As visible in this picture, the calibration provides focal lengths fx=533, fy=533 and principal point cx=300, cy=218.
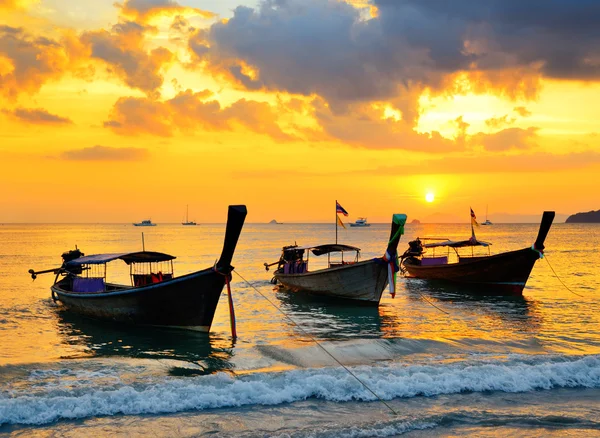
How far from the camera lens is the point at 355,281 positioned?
25.1 m

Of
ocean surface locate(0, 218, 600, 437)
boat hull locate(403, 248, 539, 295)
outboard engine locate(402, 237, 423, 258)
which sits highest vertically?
outboard engine locate(402, 237, 423, 258)

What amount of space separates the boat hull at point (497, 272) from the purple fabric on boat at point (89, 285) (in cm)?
2042

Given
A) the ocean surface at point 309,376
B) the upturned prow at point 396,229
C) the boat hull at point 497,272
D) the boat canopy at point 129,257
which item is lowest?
the ocean surface at point 309,376

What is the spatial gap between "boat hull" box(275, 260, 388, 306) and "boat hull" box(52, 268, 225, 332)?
338 inches

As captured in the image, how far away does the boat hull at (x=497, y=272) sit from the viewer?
2962 centimetres

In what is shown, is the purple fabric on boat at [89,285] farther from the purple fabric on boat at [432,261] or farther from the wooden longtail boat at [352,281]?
the purple fabric on boat at [432,261]

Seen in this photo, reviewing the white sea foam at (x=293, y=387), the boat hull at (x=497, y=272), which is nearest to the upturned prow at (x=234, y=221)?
the white sea foam at (x=293, y=387)

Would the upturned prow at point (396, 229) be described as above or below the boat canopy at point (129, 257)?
above

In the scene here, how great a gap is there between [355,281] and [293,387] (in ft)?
42.9

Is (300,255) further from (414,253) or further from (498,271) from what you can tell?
(498,271)

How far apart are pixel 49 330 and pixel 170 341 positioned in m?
6.02

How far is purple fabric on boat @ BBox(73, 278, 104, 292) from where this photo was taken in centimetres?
2273

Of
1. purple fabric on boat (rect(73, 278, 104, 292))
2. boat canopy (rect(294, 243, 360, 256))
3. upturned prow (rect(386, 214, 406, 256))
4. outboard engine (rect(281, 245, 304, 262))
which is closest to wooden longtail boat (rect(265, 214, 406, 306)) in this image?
upturned prow (rect(386, 214, 406, 256))

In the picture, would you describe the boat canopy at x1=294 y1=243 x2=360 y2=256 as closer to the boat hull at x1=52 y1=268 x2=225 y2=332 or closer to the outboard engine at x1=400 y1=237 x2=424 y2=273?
the outboard engine at x1=400 y1=237 x2=424 y2=273
